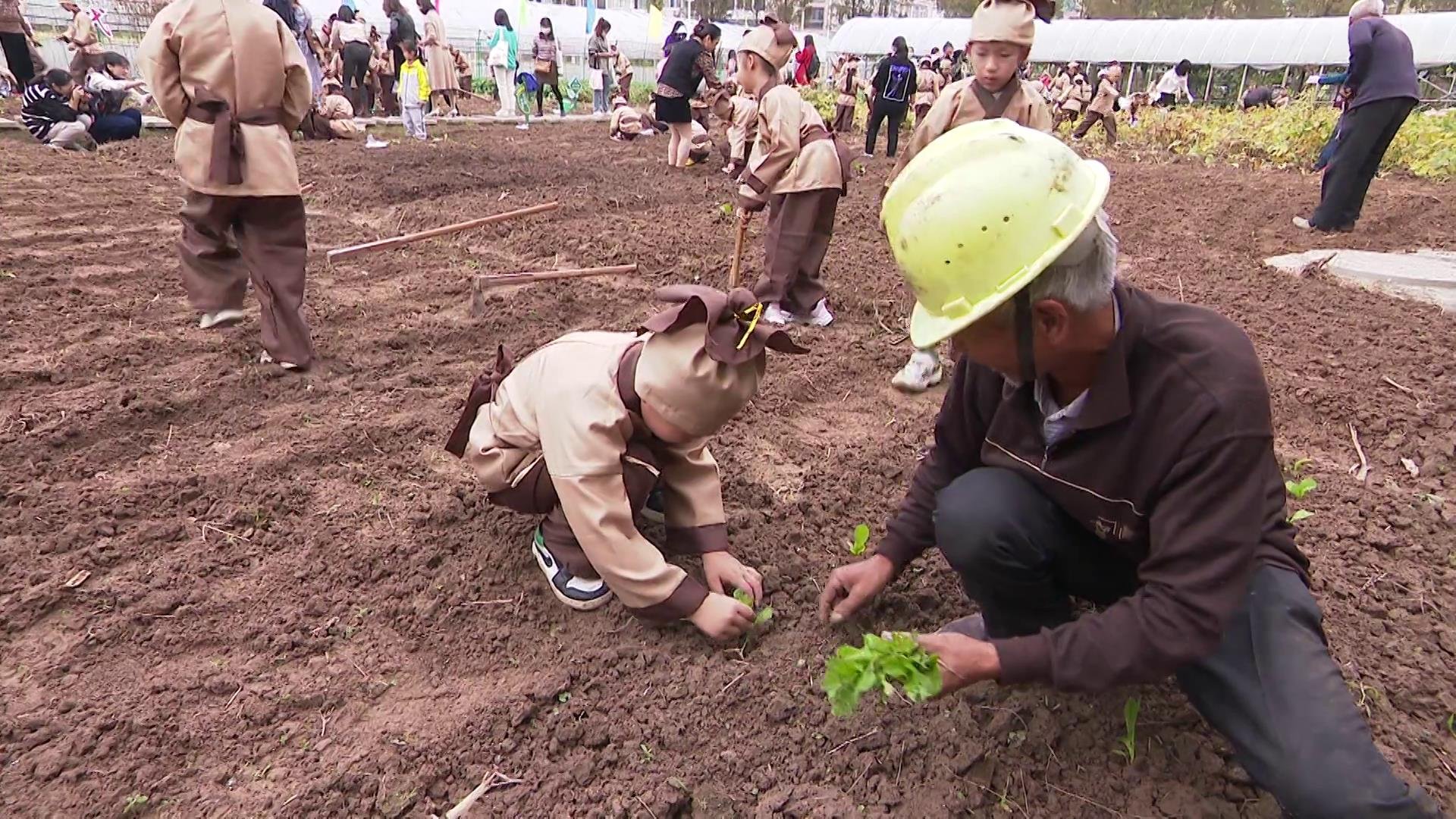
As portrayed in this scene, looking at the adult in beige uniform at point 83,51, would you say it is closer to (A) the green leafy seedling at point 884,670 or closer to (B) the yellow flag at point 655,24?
(A) the green leafy seedling at point 884,670

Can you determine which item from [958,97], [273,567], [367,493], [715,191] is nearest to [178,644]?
[273,567]

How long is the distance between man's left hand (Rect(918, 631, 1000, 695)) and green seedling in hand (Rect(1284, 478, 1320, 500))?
161 cm

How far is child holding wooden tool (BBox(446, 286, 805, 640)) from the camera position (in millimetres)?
1890

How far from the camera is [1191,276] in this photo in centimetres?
553

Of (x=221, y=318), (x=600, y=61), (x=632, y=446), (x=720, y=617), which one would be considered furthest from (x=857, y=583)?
(x=600, y=61)

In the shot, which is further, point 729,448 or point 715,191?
point 715,191

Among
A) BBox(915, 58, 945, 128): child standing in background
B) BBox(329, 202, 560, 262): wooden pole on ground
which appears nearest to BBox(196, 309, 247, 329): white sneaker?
BBox(329, 202, 560, 262): wooden pole on ground

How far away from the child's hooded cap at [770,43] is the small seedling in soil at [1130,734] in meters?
3.77

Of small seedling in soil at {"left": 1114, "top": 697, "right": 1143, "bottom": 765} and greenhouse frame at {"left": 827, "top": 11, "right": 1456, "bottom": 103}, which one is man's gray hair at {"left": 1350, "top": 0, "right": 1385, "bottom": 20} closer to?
small seedling in soil at {"left": 1114, "top": 697, "right": 1143, "bottom": 765}

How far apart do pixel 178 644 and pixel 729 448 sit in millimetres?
1828

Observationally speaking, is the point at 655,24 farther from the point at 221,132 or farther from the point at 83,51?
the point at 221,132

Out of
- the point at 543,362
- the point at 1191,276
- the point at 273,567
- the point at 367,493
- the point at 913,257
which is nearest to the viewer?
the point at 913,257

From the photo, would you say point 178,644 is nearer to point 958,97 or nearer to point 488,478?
point 488,478

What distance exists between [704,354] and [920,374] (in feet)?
7.26
